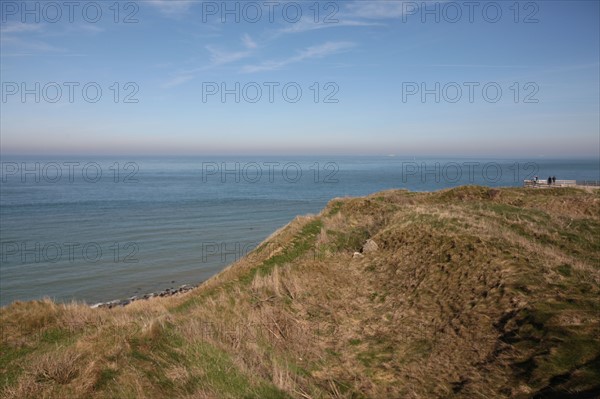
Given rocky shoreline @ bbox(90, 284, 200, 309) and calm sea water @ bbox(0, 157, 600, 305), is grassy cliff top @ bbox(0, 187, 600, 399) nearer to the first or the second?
rocky shoreline @ bbox(90, 284, 200, 309)

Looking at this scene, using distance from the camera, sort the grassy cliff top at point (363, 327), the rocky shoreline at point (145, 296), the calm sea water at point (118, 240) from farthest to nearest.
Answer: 1. the calm sea water at point (118, 240)
2. the rocky shoreline at point (145, 296)
3. the grassy cliff top at point (363, 327)

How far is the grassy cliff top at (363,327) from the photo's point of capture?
8844 millimetres

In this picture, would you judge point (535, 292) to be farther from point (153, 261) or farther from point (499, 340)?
point (153, 261)

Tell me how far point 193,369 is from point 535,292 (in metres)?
10.6

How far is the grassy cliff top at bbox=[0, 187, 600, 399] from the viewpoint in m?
8.84

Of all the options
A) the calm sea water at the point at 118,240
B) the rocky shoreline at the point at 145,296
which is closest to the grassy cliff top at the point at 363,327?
the rocky shoreline at the point at 145,296

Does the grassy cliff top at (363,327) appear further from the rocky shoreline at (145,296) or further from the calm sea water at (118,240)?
the calm sea water at (118,240)

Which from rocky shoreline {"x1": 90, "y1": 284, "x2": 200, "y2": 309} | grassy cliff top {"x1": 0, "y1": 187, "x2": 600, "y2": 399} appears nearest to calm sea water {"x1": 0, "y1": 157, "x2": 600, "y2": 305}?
rocky shoreline {"x1": 90, "y1": 284, "x2": 200, "y2": 309}

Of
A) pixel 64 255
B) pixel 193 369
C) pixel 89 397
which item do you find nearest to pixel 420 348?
pixel 193 369

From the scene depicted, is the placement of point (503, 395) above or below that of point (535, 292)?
below

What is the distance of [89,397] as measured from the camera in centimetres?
767

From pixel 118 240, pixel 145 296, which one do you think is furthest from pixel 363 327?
pixel 118 240

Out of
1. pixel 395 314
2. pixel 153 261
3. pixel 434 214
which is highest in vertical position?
pixel 434 214

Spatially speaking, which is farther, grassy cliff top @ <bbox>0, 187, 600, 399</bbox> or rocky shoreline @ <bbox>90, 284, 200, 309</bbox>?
rocky shoreline @ <bbox>90, 284, 200, 309</bbox>
